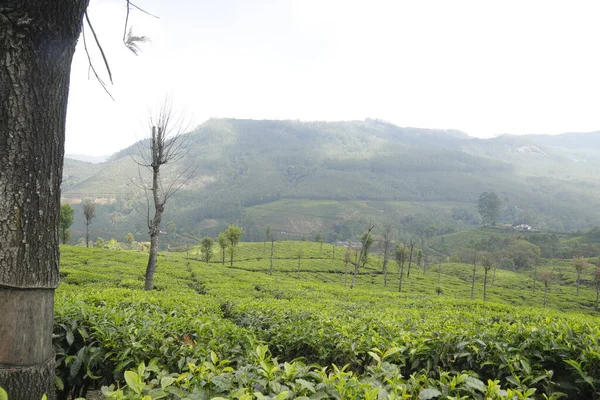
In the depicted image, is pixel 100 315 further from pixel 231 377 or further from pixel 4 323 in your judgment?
pixel 231 377

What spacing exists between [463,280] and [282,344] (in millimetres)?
73176

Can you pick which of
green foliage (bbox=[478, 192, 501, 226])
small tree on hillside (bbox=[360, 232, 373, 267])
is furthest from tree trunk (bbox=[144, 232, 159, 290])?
→ green foliage (bbox=[478, 192, 501, 226])

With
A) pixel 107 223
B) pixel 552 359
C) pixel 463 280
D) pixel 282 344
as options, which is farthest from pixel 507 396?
pixel 107 223

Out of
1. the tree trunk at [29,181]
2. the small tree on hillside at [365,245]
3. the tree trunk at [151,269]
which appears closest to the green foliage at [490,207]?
the small tree on hillside at [365,245]

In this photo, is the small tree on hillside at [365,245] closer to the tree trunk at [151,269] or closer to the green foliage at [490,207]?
the tree trunk at [151,269]

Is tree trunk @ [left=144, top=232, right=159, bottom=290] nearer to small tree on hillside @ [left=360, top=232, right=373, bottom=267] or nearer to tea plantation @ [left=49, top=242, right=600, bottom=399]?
tea plantation @ [left=49, top=242, right=600, bottom=399]

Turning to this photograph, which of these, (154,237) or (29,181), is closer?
(29,181)

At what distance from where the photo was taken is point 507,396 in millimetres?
2262

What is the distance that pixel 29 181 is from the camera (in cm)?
243

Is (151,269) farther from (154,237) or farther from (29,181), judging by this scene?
(29,181)

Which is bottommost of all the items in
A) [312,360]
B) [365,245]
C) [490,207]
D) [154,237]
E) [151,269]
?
[365,245]

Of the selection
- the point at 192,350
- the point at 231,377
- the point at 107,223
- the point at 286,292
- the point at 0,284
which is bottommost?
the point at 107,223

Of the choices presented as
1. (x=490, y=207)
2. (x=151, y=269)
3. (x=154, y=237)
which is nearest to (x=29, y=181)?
(x=151, y=269)

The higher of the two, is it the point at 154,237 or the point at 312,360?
the point at 154,237
